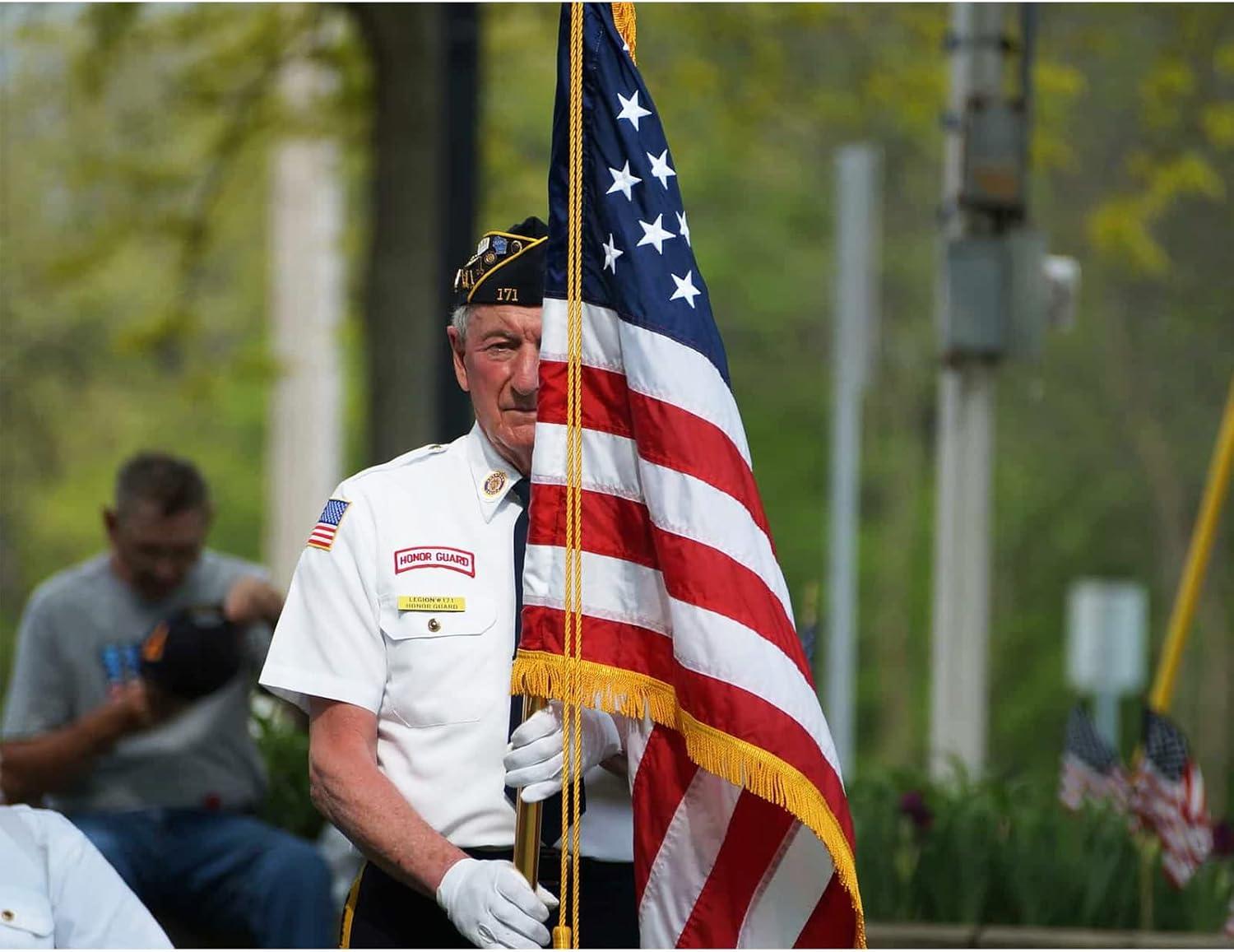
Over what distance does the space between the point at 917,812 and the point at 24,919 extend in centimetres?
323

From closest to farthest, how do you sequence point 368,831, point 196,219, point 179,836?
point 368,831, point 179,836, point 196,219

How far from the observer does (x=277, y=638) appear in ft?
11.4

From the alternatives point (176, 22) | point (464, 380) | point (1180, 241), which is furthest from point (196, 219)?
point (1180, 241)

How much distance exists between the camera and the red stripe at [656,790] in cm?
349

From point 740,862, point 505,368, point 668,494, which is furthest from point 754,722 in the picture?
point 505,368

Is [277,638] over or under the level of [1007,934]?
over

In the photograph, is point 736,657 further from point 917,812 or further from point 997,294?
point 997,294

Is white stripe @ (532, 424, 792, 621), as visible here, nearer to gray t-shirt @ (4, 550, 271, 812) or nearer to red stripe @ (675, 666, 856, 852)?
red stripe @ (675, 666, 856, 852)

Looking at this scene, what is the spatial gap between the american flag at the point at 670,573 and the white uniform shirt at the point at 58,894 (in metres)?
0.99

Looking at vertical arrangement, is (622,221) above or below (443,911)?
above

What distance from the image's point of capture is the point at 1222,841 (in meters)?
6.30

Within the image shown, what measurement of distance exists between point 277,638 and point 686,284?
981 mm

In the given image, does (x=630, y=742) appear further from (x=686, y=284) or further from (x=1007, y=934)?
(x=1007, y=934)

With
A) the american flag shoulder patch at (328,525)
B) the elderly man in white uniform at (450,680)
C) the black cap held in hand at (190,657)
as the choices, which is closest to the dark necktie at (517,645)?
the elderly man in white uniform at (450,680)
